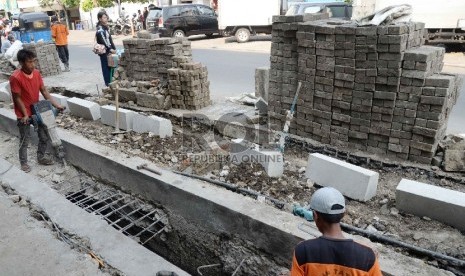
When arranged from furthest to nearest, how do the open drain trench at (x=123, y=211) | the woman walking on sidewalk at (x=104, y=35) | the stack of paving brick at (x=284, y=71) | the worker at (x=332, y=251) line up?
the woman walking on sidewalk at (x=104, y=35), the stack of paving brick at (x=284, y=71), the open drain trench at (x=123, y=211), the worker at (x=332, y=251)

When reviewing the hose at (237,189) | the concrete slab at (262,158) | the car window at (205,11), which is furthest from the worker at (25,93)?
the car window at (205,11)

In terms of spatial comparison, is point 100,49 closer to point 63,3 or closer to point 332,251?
point 332,251

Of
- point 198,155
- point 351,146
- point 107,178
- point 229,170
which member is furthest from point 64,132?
point 351,146

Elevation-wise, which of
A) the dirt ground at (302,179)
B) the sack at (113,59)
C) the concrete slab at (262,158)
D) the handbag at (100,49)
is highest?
the handbag at (100,49)

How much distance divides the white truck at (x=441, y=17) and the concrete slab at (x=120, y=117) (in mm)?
10843

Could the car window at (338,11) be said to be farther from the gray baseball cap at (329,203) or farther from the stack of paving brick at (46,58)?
the gray baseball cap at (329,203)

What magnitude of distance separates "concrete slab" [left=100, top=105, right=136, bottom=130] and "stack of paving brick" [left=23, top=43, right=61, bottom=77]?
639 cm

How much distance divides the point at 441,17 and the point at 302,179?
1178cm

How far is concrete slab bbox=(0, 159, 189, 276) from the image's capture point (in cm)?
338

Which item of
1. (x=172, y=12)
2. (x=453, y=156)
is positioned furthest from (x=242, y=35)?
(x=453, y=156)

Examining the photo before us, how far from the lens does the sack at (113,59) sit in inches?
358

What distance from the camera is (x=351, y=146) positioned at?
5.30 metres

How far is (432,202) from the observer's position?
3.73m

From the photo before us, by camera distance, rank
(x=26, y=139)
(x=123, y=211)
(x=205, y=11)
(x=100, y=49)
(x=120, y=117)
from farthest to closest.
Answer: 1. (x=205, y=11)
2. (x=100, y=49)
3. (x=120, y=117)
4. (x=26, y=139)
5. (x=123, y=211)
